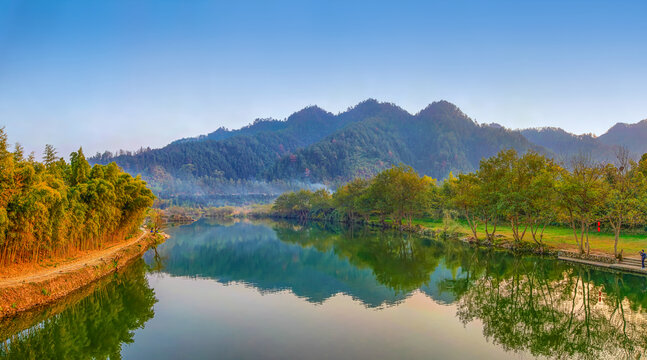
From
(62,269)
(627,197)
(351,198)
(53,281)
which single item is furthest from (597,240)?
(351,198)

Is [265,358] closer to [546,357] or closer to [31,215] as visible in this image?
[546,357]

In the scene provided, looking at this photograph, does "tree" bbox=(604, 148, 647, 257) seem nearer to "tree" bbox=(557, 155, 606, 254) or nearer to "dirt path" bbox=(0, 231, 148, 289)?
"tree" bbox=(557, 155, 606, 254)

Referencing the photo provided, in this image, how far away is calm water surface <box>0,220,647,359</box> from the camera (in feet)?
61.3

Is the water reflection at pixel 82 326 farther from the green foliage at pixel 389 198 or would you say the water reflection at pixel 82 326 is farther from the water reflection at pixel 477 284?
the green foliage at pixel 389 198

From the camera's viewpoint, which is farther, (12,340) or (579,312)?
(579,312)

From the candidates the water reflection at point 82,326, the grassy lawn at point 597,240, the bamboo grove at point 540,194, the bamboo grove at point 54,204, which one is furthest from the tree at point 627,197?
the bamboo grove at point 54,204

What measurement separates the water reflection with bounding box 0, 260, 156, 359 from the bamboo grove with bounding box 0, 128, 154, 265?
4.87m

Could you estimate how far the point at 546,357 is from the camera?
17.6 meters

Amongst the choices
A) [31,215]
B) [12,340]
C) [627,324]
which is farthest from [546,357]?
[31,215]

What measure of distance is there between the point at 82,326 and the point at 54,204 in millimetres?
9441

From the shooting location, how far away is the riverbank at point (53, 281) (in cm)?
2259

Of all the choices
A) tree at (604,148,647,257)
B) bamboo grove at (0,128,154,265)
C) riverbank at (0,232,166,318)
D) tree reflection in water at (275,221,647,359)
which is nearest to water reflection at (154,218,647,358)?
tree reflection in water at (275,221,647,359)

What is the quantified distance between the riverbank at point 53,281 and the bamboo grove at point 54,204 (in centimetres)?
165

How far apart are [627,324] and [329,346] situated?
56.4 ft
